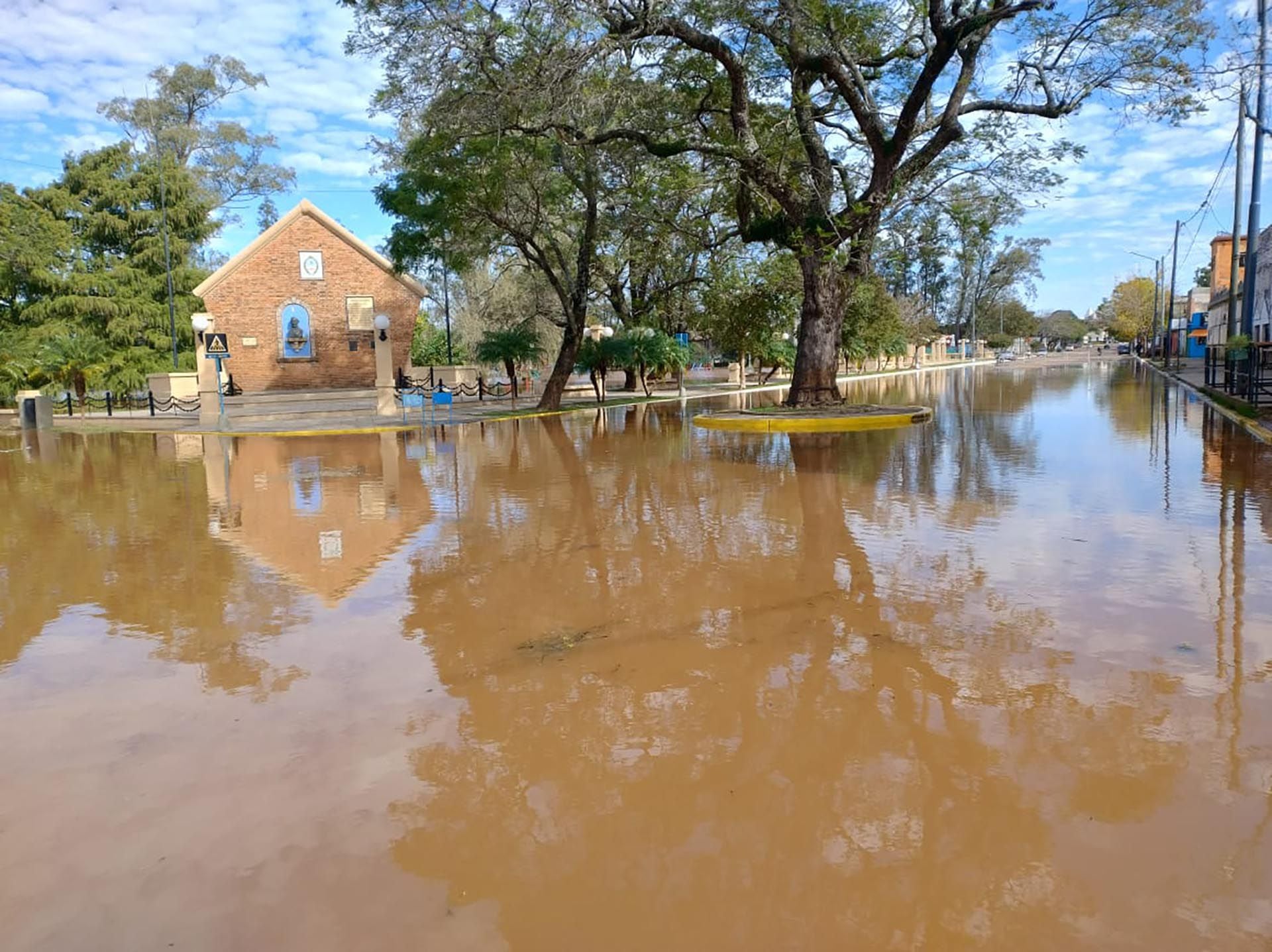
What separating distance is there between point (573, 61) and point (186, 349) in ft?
107

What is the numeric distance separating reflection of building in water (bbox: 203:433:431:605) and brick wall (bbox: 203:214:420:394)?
925 inches

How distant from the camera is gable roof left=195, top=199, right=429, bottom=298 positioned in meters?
40.3

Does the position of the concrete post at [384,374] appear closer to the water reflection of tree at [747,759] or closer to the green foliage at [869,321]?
the green foliage at [869,321]

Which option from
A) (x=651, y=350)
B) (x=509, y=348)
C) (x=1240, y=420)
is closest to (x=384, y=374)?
(x=509, y=348)

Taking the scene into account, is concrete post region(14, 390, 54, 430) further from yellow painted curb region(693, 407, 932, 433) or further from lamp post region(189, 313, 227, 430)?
yellow painted curb region(693, 407, 932, 433)

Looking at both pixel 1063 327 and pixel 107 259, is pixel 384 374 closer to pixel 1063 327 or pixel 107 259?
pixel 107 259

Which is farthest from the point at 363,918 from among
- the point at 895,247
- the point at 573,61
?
the point at 895,247

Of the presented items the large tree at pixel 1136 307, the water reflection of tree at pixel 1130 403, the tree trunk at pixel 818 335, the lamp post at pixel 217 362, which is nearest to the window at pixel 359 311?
the lamp post at pixel 217 362

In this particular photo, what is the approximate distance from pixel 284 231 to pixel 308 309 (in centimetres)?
362

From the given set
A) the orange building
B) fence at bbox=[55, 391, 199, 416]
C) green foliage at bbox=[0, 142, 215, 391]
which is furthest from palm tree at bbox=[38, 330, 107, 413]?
the orange building

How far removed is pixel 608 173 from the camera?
87.8 ft

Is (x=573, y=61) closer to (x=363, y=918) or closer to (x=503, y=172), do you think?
(x=503, y=172)

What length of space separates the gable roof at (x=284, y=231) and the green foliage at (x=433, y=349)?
13327mm

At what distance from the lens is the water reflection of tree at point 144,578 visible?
234 inches
